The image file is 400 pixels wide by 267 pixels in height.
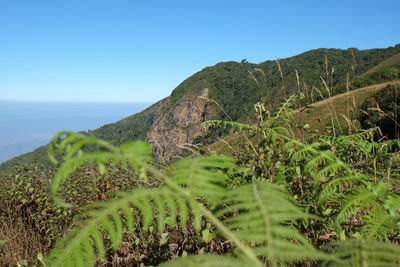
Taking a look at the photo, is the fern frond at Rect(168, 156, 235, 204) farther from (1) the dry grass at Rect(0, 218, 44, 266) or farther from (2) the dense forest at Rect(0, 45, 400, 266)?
(1) the dry grass at Rect(0, 218, 44, 266)

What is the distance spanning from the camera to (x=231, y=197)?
0.89m

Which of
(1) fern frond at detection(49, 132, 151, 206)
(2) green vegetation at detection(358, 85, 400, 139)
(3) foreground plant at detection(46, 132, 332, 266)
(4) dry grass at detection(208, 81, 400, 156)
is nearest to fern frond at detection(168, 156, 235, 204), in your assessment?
(3) foreground plant at detection(46, 132, 332, 266)

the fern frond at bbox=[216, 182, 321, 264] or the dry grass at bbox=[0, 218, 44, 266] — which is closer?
the fern frond at bbox=[216, 182, 321, 264]

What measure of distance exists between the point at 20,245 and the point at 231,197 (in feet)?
11.9

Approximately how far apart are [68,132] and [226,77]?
130m

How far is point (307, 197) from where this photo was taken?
2.41 meters

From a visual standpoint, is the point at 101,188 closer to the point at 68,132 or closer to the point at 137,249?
the point at 137,249

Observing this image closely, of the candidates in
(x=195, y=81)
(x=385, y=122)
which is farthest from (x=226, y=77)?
(x=385, y=122)

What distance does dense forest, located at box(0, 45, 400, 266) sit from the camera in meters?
0.80

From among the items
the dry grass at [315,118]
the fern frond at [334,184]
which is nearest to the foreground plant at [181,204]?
the fern frond at [334,184]

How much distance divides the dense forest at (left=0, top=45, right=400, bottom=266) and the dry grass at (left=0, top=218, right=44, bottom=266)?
0.05ft

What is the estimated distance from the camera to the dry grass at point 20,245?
3.27 meters

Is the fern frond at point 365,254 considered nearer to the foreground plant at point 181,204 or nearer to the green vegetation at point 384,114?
the foreground plant at point 181,204

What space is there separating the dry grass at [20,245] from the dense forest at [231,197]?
16 mm
